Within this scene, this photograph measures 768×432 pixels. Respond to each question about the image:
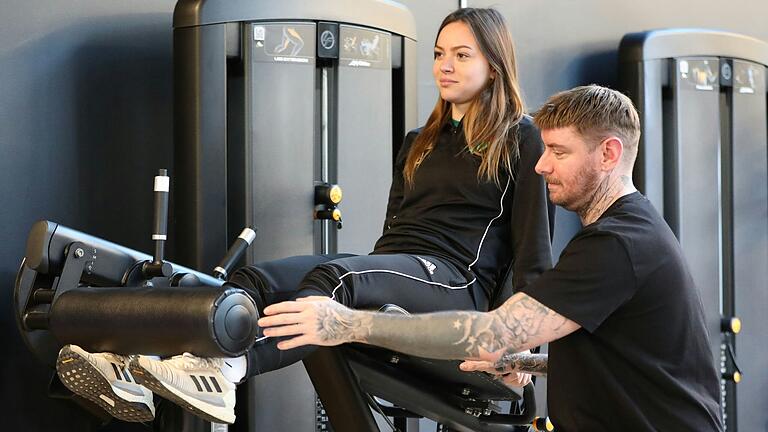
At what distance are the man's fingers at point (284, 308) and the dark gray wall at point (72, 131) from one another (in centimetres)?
168

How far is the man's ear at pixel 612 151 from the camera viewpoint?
1.93m

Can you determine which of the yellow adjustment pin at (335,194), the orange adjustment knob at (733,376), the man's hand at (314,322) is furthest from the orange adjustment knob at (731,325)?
the man's hand at (314,322)

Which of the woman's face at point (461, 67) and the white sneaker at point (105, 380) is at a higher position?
the woman's face at point (461, 67)

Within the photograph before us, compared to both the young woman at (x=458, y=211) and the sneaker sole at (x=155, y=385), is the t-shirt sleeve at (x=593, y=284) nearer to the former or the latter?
the young woman at (x=458, y=211)

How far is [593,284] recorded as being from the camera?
1761 mm

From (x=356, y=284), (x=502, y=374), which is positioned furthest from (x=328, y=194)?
(x=502, y=374)

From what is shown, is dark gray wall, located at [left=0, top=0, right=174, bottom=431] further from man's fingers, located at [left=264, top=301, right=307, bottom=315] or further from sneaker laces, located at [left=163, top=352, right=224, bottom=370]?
man's fingers, located at [left=264, top=301, right=307, bottom=315]

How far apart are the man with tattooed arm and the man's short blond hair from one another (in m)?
0.11

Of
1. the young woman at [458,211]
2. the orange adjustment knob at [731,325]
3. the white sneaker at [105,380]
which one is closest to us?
the white sneaker at [105,380]

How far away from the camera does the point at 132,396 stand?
7.66ft

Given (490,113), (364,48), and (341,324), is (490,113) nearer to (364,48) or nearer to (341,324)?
(364,48)

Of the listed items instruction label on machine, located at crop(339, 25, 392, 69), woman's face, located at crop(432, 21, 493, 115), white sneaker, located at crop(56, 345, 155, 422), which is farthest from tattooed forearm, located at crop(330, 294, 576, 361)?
instruction label on machine, located at crop(339, 25, 392, 69)

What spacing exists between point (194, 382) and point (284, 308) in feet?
1.50

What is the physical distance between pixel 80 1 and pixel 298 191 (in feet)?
3.10
